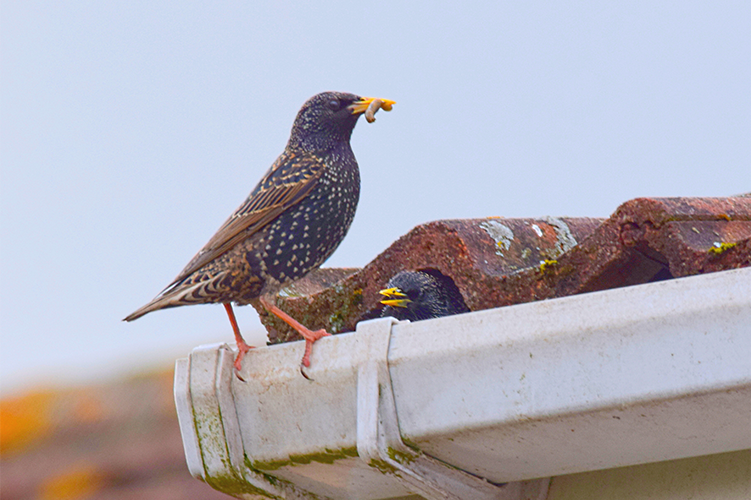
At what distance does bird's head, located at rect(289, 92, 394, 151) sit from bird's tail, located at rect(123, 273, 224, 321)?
537 millimetres

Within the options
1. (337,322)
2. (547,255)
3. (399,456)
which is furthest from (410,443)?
(547,255)

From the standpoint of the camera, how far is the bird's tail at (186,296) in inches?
111

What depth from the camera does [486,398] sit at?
188 centimetres

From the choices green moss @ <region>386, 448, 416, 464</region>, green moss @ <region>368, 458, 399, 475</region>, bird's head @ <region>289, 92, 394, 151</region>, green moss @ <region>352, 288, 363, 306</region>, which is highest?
bird's head @ <region>289, 92, 394, 151</region>

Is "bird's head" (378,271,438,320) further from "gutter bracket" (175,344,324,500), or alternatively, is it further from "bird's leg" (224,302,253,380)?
"gutter bracket" (175,344,324,500)

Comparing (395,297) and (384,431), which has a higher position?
(395,297)

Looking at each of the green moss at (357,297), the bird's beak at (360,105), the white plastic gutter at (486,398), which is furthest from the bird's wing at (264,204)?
the white plastic gutter at (486,398)

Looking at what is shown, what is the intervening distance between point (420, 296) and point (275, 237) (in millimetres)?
464

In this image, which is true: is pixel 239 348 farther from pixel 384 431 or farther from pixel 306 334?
pixel 384 431

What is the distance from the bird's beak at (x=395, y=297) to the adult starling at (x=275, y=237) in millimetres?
A: 257

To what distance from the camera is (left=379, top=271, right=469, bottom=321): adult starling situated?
8.75 feet

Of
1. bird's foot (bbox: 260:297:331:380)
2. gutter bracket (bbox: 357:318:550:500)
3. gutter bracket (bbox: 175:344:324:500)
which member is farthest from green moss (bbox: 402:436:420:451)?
gutter bracket (bbox: 175:344:324:500)

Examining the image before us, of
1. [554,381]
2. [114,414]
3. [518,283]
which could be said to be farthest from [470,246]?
[114,414]

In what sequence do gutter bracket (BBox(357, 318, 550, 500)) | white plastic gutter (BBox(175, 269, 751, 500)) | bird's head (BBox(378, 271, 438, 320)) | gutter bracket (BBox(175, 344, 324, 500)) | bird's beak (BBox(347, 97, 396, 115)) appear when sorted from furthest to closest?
bird's beak (BBox(347, 97, 396, 115))
bird's head (BBox(378, 271, 438, 320))
gutter bracket (BBox(175, 344, 324, 500))
gutter bracket (BBox(357, 318, 550, 500))
white plastic gutter (BBox(175, 269, 751, 500))
